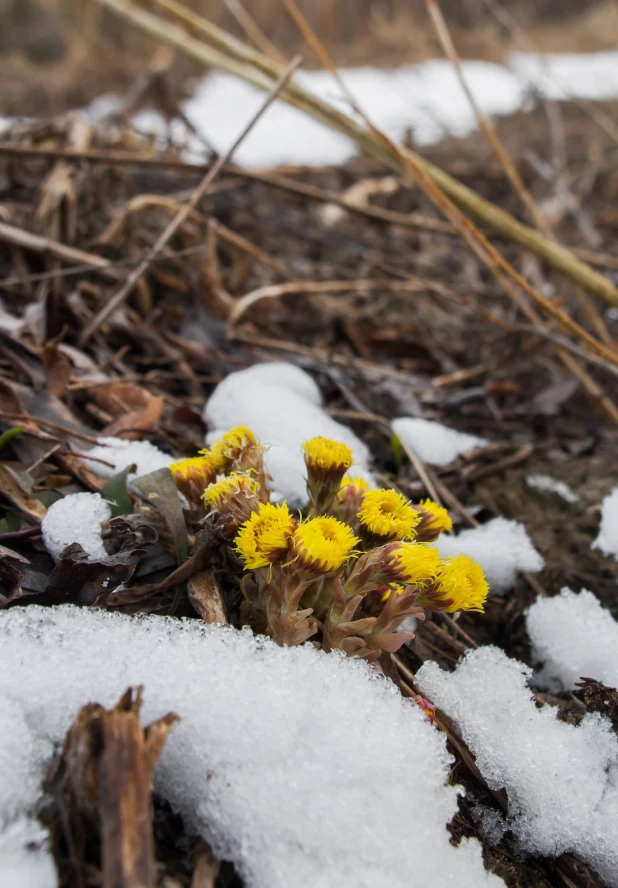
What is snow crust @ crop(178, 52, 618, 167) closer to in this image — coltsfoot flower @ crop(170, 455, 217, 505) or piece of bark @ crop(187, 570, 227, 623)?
coltsfoot flower @ crop(170, 455, 217, 505)

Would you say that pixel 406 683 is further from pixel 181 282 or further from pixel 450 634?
pixel 181 282

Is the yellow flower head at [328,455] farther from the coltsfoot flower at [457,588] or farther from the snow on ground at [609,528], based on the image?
the snow on ground at [609,528]

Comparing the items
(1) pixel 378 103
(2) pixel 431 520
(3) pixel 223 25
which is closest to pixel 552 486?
(2) pixel 431 520

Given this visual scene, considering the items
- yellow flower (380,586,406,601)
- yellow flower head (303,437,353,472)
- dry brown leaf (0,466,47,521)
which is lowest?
dry brown leaf (0,466,47,521)

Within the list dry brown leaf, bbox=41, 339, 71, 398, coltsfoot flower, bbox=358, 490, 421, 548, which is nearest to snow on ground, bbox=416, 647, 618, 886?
coltsfoot flower, bbox=358, 490, 421, 548

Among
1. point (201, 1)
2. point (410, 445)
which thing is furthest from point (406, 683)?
point (201, 1)
